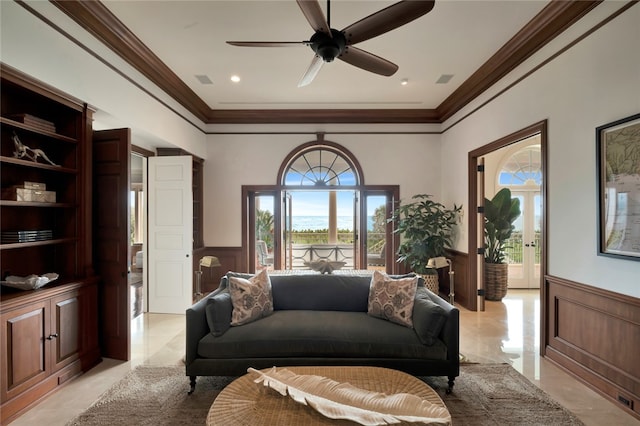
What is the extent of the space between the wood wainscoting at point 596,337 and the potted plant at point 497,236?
2.21 m

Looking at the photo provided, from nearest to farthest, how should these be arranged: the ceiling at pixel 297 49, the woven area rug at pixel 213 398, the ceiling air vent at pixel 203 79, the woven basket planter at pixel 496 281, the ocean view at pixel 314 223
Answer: the woven area rug at pixel 213 398, the ceiling at pixel 297 49, the ceiling air vent at pixel 203 79, the woven basket planter at pixel 496 281, the ocean view at pixel 314 223

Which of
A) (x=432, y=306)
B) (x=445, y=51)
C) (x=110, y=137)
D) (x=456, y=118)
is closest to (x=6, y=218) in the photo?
(x=110, y=137)

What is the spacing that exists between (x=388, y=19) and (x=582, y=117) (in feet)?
6.44

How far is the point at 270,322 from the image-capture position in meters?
2.67

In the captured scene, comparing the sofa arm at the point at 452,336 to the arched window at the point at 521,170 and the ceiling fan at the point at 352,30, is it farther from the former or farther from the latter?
the arched window at the point at 521,170

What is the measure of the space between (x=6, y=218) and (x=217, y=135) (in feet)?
11.7

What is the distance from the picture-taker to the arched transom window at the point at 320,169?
5793mm

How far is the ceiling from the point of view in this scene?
109 inches

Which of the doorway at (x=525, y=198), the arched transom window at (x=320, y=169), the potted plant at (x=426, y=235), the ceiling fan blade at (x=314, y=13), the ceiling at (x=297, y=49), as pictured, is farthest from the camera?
the doorway at (x=525, y=198)

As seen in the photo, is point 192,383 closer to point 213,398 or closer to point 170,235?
point 213,398

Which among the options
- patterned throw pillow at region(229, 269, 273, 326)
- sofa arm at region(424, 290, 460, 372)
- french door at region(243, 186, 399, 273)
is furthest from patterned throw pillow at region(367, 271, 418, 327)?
french door at region(243, 186, 399, 273)

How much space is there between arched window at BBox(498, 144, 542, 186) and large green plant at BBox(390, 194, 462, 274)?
1.65 meters

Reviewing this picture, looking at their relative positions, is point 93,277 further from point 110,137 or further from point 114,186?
point 110,137

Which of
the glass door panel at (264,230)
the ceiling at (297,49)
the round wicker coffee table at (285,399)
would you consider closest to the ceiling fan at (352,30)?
the ceiling at (297,49)
